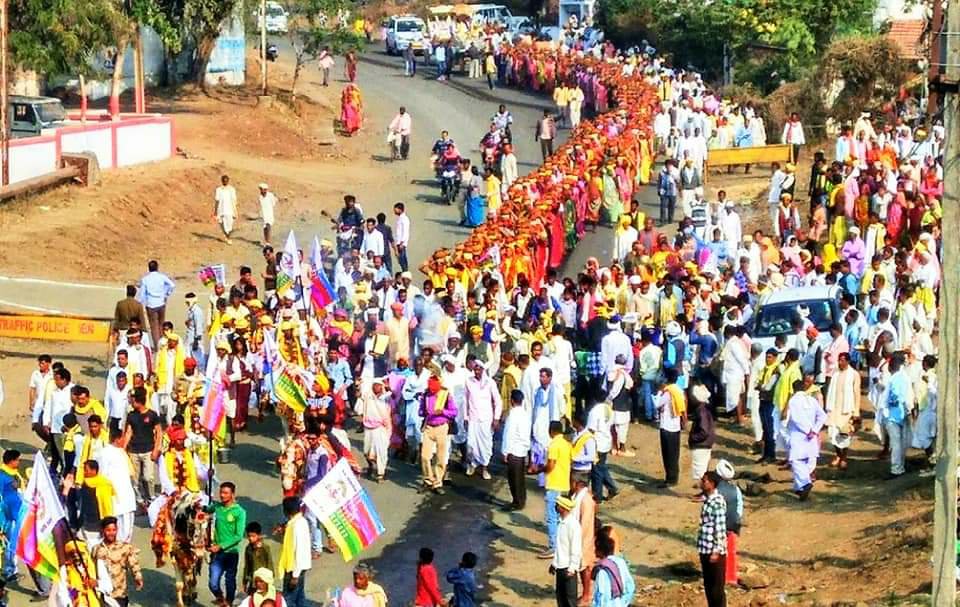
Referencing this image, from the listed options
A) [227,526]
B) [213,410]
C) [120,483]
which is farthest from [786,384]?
[120,483]

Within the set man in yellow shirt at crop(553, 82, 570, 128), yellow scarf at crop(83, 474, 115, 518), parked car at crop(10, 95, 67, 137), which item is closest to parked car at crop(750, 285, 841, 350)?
yellow scarf at crop(83, 474, 115, 518)

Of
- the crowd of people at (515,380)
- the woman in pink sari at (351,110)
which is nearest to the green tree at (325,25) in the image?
the woman in pink sari at (351,110)

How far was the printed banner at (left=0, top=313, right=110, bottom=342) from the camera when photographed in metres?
25.0

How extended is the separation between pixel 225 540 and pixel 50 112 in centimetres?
2421

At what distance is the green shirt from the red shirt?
1843 millimetres

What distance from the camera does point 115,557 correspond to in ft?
53.8

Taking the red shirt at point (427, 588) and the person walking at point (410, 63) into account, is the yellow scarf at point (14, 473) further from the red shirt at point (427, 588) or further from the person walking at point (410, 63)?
the person walking at point (410, 63)

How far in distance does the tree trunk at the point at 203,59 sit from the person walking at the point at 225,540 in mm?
34078

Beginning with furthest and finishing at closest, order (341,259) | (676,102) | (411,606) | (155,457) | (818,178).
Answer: (676,102) < (818,178) < (341,259) < (155,457) < (411,606)

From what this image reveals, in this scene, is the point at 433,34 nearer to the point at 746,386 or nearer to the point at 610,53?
the point at 610,53

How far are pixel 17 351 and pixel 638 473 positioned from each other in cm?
940

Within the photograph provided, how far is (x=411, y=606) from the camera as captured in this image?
58.7 feet

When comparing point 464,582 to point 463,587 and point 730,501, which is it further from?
point 730,501

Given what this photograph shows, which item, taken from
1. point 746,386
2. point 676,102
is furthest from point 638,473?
point 676,102
